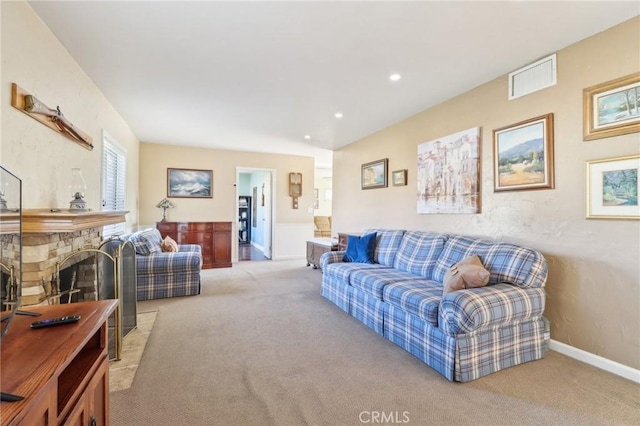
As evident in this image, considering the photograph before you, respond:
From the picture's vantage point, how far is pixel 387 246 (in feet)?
12.4

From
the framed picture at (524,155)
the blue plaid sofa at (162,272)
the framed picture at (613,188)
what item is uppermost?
the framed picture at (524,155)

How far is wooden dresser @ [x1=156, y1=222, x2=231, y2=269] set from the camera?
5.73 meters

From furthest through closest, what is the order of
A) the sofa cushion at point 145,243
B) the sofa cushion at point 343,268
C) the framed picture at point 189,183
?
the framed picture at point 189,183 → the sofa cushion at point 145,243 → the sofa cushion at point 343,268

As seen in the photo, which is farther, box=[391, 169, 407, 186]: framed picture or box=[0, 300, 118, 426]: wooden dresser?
box=[391, 169, 407, 186]: framed picture

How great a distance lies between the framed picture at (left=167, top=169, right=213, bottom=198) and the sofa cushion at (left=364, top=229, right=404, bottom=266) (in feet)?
13.3

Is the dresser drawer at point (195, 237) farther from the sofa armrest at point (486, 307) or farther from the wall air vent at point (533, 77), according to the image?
the wall air vent at point (533, 77)

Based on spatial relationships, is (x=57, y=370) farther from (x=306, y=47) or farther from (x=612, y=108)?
(x=612, y=108)

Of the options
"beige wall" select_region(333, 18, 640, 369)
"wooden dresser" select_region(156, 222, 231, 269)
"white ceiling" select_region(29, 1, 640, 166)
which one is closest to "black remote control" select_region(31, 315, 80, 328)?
"white ceiling" select_region(29, 1, 640, 166)

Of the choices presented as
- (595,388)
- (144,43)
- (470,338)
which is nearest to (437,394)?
(470,338)

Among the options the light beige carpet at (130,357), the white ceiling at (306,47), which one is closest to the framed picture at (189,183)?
the white ceiling at (306,47)

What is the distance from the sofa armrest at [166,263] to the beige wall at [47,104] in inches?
39.1

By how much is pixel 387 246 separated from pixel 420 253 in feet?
1.79

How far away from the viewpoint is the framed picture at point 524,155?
2.54m

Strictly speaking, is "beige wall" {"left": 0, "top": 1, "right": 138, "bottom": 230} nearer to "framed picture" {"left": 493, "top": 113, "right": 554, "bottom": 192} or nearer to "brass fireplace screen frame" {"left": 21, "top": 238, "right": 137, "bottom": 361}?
"brass fireplace screen frame" {"left": 21, "top": 238, "right": 137, "bottom": 361}
